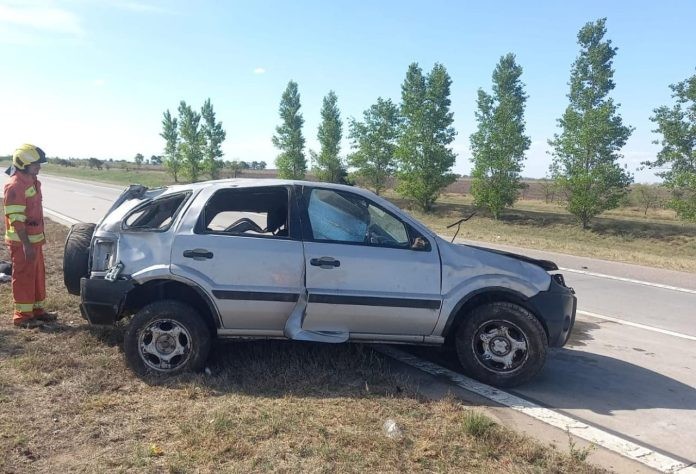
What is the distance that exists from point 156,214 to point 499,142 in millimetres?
33045

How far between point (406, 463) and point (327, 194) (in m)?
2.44

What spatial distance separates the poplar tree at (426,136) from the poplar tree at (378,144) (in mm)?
3768

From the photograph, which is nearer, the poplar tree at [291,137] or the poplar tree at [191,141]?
the poplar tree at [291,137]

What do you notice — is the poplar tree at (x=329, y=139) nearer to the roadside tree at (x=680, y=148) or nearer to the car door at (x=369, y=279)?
the roadside tree at (x=680, y=148)

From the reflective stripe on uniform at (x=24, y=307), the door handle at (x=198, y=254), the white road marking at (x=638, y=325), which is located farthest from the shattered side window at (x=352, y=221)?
the white road marking at (x=638, y=325)

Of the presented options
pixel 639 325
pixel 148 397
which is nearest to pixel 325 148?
pixel 639 325

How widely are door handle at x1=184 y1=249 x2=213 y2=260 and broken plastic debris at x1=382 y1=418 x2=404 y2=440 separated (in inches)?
76.8

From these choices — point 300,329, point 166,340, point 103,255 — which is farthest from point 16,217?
point 300,329

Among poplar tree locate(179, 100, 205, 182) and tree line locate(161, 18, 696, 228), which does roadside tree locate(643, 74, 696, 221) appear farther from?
poplar tree locate(179, 100, 205, 182)

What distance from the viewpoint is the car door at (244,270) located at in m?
4.77

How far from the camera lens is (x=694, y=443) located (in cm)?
404

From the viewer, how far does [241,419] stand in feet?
13.0

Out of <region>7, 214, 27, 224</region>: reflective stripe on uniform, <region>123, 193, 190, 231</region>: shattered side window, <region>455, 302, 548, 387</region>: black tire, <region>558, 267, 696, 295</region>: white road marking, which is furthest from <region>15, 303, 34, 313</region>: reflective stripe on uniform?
<region>558, 267, 696, 295</region>: white road marking

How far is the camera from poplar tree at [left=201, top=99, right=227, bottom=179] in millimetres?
54719
